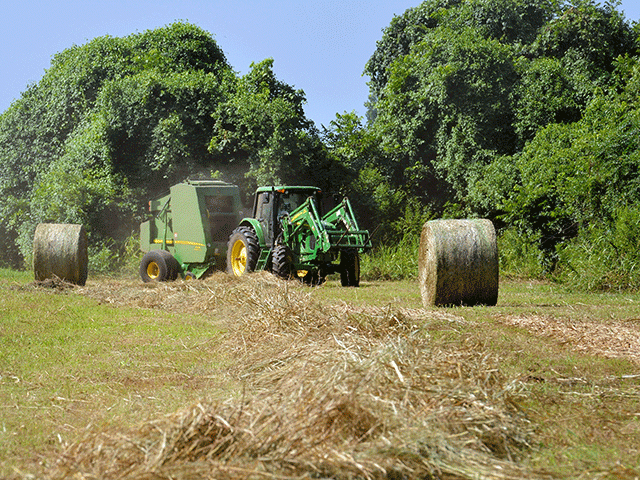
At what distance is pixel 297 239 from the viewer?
13.6m

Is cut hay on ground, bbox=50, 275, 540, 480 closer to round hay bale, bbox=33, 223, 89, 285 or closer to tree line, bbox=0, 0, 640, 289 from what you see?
round hay bale, bbox=33, 223, 89, 285

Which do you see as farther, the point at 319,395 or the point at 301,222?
the point at 301,222

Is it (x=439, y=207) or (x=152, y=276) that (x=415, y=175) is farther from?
(x=152, y=276)

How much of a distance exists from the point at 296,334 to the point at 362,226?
14769mm

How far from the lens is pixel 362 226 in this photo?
21.0 meters

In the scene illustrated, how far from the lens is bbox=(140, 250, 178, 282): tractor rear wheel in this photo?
1482 cm

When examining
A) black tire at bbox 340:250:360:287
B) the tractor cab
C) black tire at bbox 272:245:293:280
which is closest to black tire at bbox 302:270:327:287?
black tire at bbox 340:250:360:287

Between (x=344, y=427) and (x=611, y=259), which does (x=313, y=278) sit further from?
(x=344, y=427)

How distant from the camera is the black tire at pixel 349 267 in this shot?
1384 centimetres

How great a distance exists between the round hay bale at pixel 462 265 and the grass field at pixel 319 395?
1059 millimetres

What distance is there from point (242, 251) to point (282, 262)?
152 cm

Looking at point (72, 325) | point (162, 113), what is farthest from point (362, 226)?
point (72, 325)

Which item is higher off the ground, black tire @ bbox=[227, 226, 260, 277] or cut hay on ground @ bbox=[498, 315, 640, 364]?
black tire @ bbox=[227, 226, 260, 277]

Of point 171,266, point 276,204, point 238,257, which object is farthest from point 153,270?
point 276,204
